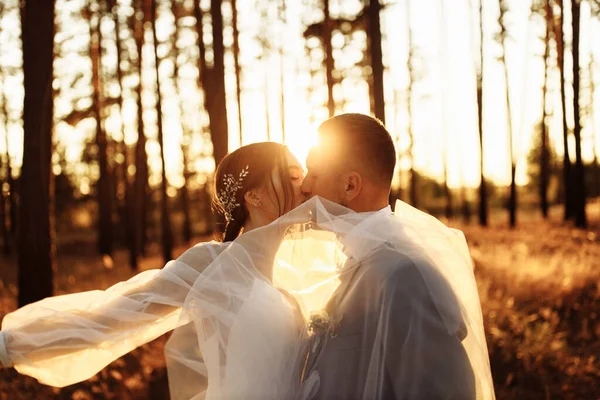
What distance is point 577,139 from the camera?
78.5ft

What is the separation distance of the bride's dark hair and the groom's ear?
68cm

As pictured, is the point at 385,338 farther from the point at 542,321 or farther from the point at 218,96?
the point at 218,96

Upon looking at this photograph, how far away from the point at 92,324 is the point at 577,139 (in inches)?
950

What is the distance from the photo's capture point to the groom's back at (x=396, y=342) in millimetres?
2537

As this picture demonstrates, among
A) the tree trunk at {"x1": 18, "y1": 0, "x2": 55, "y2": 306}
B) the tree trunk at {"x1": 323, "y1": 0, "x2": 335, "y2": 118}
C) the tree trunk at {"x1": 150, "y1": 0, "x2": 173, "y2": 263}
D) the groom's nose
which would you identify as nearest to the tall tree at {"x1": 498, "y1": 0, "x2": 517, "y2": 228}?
the tree trunk at {"x1": 323, "y1": 0, "x2": 335, "y2": 118}

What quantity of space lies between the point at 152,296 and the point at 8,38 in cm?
2351

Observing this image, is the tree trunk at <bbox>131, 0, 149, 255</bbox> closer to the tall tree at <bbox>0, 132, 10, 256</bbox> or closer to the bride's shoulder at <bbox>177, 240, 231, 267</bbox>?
the tall tree at <bbox>0, 132, 10, 256</bbox>

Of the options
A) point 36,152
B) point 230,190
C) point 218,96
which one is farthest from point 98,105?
point 230,190

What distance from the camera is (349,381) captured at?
2680 mm

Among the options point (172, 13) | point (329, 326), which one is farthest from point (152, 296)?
point (172, 13)

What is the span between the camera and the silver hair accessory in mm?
3744

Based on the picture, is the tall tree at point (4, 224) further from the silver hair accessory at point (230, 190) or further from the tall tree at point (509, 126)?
the silver hair accessory at point (230, 190)

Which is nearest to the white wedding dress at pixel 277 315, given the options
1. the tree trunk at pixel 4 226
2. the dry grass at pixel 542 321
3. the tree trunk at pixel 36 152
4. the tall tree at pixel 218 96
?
the dry grass at pixel 542 321

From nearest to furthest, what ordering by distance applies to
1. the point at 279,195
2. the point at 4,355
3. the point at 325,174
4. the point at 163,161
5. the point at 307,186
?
the point at 4,355 < the point at 325,174 < the point at 307,186 < the point at 279,195 < the point at 163,161
